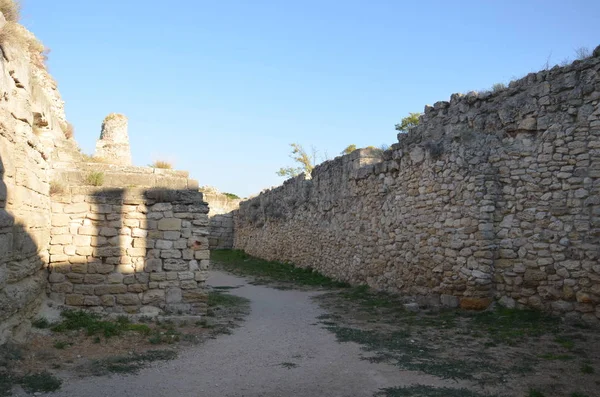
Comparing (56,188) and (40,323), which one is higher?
(56,188)

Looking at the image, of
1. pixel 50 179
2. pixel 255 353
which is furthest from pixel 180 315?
pixel 50 179

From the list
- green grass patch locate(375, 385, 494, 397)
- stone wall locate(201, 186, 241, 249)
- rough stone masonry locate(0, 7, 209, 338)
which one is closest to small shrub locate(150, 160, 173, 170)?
rough stone masonry locate(0, 7, 209, 338)

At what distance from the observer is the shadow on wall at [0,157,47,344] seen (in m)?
5.79

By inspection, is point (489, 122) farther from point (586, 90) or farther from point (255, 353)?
point (255, 353)

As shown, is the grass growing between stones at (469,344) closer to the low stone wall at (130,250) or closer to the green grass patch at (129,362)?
the green grass patch at (129,362)

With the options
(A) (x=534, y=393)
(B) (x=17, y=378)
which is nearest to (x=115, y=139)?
(B) (x=17, y=378)

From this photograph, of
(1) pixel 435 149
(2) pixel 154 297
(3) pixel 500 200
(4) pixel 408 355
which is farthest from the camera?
(1) pixel 435 149

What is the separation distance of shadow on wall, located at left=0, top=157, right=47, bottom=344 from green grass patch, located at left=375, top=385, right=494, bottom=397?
445cm

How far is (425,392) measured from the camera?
5.36m

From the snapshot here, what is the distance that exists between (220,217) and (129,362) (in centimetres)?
2544

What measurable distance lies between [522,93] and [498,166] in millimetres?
1502

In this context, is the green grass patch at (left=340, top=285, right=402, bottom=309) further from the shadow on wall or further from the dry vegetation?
the dry vegetation

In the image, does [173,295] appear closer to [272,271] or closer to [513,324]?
[513,324]

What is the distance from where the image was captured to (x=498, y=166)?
9.73 metres
